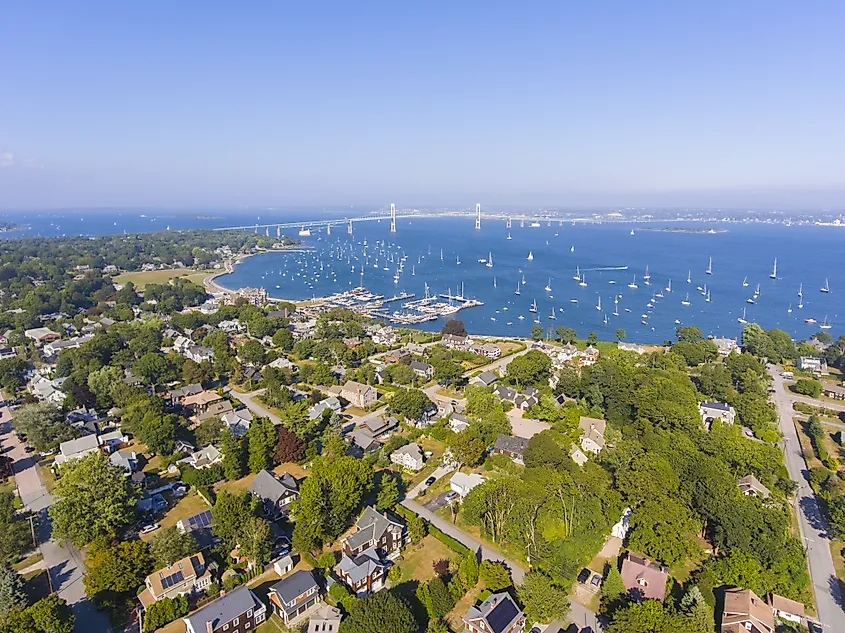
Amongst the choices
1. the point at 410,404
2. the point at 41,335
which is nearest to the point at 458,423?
the point at 410,404

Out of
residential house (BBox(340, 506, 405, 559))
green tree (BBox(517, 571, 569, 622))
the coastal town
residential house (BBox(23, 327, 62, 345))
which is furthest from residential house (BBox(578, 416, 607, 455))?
residential house (BBox(23, 327, 62, 345))

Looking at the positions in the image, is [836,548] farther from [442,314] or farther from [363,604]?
[442,314]

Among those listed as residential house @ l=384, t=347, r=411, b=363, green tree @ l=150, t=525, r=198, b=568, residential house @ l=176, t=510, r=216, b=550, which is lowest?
residential house @ l=384, t=347, r=411, b=363

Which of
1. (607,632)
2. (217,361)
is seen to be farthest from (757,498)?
(217,361)

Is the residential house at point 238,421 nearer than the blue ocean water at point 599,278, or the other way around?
the residential house at point 238,421

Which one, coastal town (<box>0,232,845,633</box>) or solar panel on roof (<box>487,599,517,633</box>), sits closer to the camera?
solar panel on roof (<box>487,599,517,633</box>)

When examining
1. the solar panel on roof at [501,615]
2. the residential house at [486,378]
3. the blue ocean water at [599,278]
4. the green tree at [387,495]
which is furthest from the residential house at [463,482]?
the blue ocean water at [599,278]

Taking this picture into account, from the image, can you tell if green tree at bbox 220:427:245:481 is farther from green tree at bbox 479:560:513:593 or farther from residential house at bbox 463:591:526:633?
residential house at bbox 463:591:526:633

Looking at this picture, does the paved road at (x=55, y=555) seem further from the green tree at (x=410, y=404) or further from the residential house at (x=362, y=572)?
the green tree at (x=410, y=404)
